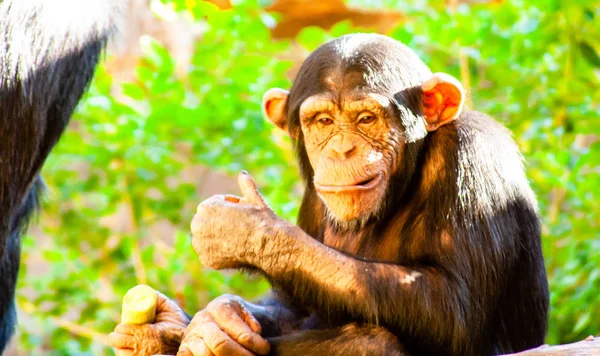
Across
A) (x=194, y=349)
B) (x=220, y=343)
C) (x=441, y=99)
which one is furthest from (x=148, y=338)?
(x=441, y=99)

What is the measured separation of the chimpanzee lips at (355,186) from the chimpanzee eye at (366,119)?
0.25 metres

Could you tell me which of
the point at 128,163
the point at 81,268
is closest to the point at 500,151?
the point at 128,163

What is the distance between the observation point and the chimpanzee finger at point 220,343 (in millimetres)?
3645

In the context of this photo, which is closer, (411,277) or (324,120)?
(411,277)

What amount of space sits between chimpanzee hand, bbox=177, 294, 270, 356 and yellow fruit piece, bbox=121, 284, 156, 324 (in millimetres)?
242

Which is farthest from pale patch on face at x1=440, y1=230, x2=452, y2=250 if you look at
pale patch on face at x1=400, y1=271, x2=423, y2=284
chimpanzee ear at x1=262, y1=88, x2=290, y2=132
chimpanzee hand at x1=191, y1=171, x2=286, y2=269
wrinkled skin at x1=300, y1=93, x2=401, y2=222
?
chimpanzee ear at x1=262, y1=88, x2=290, y2=132

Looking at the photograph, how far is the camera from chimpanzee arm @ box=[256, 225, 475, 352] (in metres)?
3.55

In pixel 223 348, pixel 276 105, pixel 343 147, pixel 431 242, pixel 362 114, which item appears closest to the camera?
pixel 223 348

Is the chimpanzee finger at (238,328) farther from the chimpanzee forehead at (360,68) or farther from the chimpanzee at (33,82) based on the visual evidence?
the chimpanzee at (33,82)

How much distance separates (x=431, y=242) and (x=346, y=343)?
581mm

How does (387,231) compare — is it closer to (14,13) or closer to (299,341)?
(299,341)

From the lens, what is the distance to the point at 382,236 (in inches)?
162

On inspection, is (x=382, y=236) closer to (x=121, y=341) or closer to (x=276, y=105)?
(x=276, y=105)

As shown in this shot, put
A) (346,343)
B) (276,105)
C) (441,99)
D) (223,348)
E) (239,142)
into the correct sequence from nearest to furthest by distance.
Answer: (346,343) → (223,348) → (441,99) → (276,105) → (239,142)
